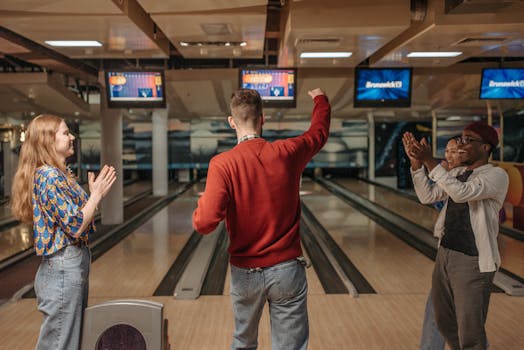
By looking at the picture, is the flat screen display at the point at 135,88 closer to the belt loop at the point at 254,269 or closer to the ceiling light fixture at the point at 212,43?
the ceiling light fixture at the point at 212,43

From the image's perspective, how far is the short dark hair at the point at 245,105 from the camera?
6.72ft

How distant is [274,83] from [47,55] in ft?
9.86

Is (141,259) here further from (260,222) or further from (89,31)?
(260,222)

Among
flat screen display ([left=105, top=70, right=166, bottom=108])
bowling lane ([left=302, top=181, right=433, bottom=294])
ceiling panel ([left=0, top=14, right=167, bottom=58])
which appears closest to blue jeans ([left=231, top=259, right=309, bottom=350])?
ceiling panel ([left=0, top=14, right=167, bottom=58])

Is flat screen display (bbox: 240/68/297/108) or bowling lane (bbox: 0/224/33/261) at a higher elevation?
flat screen display (bbox: 240/68/297/108)

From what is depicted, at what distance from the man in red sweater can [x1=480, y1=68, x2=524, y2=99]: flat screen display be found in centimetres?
590

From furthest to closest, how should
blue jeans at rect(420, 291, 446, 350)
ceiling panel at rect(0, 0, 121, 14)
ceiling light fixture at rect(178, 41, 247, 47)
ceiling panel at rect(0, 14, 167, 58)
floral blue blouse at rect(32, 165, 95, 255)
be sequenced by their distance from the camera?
1. ceiling light fixture at rect(178, 41, 247, 47)
2. ceiling panel at rect(0, 14, 167, 58)
3. ceiling panel at rect(0, 0, 121, 14)
4. blue jeans at rect(420, 291, 446, 350)
5. floral blue blouse at rect(32, 165, 95, 255)

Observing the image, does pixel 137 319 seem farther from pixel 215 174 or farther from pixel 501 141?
pixel 501 141

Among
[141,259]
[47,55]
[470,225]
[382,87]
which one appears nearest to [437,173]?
[470,225]

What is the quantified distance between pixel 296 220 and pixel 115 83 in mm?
5693

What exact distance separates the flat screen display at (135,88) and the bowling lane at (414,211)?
14.9ft

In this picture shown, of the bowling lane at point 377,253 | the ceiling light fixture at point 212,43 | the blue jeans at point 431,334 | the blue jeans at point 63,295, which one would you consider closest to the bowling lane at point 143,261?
the bowling lane at point 377,253

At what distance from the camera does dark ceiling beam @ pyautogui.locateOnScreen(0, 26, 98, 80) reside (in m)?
5.73

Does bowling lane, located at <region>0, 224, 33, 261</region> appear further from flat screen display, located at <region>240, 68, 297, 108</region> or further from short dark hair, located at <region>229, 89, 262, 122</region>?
short dark hair, located at <region>229, 89, 262, 122</region>
